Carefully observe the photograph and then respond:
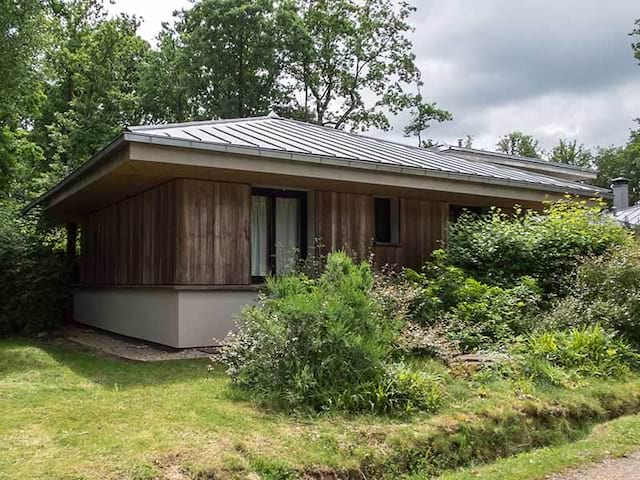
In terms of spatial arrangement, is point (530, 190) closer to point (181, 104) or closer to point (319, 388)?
point (319, 388)

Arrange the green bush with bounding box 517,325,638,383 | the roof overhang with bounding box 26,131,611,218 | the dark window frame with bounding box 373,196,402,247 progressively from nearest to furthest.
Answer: the green bush with bounding box 517,325,638,383, the roof overhang with bounding box 26,131,611,218, the dark window frame with bounding box 373,196,402,247

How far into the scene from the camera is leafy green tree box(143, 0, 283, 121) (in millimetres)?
27781

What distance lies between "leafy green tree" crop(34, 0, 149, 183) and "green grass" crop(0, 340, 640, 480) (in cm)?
1921

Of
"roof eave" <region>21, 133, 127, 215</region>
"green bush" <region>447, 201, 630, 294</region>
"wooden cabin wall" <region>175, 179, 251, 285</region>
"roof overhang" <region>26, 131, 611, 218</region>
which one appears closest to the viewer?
"roof eave" <region>21, 133, 127, 215</region>

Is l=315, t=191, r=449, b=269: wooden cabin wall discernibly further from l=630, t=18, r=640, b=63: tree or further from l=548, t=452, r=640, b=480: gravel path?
l=630, t=18, r=640, b=63: tree

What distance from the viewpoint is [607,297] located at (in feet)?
26.4

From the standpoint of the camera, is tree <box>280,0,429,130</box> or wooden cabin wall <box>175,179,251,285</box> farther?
tree <box>280,0,429,130</box>

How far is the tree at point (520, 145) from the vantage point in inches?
2067

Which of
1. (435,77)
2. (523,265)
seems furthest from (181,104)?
(523,265)

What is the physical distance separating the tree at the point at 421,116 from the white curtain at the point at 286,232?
81.2 feet

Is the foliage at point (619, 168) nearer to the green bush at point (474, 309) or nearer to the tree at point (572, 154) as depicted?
the tree at point (572, 154)

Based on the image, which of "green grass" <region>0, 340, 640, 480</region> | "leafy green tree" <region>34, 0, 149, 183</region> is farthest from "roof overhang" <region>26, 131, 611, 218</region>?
"leafy green tree" <region>34, 0, 149, 183</region>

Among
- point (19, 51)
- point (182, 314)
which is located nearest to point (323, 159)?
point (182, 314)

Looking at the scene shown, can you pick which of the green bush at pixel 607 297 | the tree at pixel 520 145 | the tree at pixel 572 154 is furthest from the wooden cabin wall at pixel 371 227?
the tree at pixel 572 154
